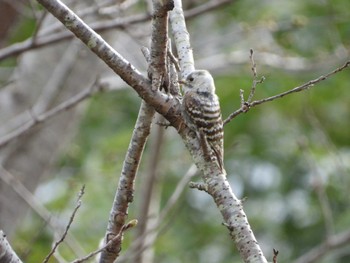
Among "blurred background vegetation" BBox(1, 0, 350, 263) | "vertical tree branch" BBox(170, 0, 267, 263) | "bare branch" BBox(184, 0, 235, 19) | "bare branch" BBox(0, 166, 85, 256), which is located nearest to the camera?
"vertical tree branch" BBox(170, 0, 267, 263)

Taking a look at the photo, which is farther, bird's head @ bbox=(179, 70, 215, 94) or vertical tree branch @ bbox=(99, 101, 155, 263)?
bird's head @ bbox=(179, 70, 215, 94)

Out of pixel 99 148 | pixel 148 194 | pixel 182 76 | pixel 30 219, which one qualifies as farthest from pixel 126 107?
pixel 182 76

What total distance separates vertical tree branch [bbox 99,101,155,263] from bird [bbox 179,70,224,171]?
15cm

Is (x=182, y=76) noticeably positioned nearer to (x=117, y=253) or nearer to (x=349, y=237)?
(x=117, y=253)

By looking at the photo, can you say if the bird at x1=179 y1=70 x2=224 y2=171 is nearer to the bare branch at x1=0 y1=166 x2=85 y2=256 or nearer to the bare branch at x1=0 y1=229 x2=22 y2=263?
the bare branch at x1=0 y1=229 x2=22 y2=263

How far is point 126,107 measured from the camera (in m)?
8.32

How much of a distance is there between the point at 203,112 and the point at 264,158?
159 inches

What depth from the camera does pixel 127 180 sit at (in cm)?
299

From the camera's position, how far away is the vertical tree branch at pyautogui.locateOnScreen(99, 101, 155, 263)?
2898mm

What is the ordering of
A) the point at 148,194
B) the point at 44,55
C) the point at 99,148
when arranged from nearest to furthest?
the point at 148,194 < the point at 44,55 < the point at 99,148

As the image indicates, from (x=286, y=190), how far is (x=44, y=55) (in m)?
2.17

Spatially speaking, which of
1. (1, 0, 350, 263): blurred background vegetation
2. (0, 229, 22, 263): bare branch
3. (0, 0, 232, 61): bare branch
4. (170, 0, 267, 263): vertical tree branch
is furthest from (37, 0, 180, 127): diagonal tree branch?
(1, 0, 350, 263): blurred background vegetation

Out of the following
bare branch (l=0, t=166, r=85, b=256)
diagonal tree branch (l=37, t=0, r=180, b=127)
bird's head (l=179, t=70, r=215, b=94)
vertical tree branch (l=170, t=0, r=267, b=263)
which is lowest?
vertical tree branch (l=170, t=0, r=267, b=263)

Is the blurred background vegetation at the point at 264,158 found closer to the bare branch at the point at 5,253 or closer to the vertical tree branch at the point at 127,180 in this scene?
the vertical tree branch at the point at 127,180
